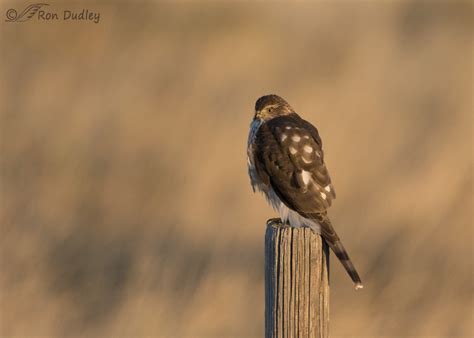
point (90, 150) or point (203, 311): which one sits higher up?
point (90, 150)

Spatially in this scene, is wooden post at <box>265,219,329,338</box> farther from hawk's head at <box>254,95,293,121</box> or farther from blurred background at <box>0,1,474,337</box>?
blurred background at <box>0,1,474,337</box>

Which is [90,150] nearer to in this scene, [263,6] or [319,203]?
[263,6]

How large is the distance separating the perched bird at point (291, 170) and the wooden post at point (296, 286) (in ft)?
2.00

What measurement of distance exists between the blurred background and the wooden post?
4041 mm

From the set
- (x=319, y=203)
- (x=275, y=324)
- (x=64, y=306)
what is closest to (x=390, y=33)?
(x=64, y=306)

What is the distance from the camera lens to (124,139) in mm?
9484

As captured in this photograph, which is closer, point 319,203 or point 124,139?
point 319,203

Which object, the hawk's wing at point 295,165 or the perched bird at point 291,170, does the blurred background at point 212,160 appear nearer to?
the perched bird at point 291,170

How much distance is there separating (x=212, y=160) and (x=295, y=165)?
4209mm

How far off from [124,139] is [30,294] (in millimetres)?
1994

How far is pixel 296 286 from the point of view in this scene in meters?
3.76

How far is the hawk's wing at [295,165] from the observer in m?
4.76
